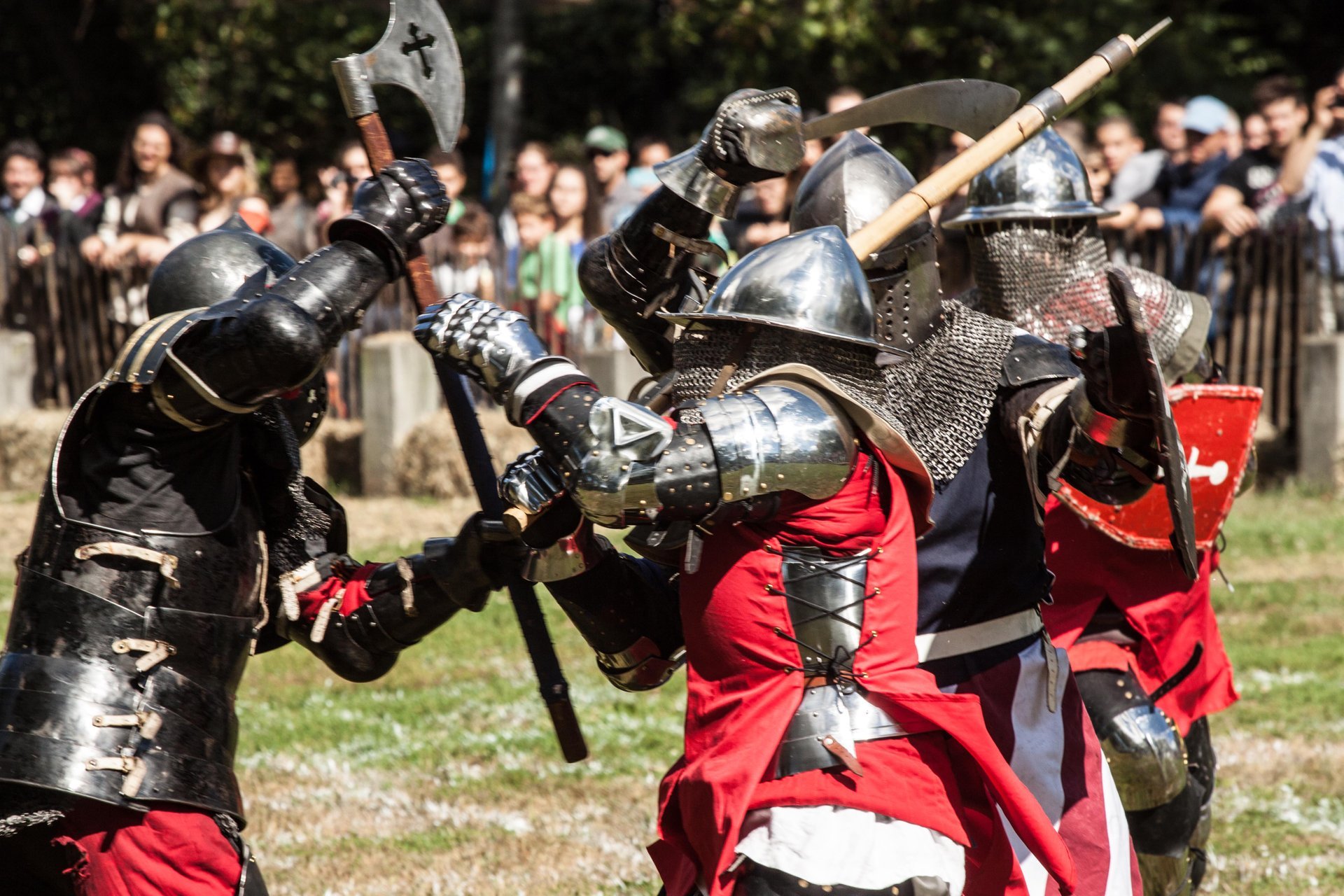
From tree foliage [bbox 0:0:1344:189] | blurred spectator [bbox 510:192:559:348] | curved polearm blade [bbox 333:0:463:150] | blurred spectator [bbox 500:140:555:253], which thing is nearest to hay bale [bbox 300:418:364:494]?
blurred spectator [bbox 510:192:559:348]

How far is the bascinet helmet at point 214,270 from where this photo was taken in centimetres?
314

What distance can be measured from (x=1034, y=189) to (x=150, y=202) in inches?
271

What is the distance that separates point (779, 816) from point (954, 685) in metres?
0.61

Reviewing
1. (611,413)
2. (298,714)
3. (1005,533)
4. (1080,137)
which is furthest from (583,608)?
(1080,137)

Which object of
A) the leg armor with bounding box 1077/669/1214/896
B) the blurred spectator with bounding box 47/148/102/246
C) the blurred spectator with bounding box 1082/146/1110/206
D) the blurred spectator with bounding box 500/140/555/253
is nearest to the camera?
the leg armor with bounding box 1077/669/1214/896

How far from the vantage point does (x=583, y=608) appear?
315 cm

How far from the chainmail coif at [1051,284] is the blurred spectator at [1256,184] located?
528cm

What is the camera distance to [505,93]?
48.4ft

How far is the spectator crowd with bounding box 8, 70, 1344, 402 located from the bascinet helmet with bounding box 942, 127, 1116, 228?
4181 millimetres

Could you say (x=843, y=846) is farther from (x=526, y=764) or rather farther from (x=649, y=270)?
(x=526, y=764)

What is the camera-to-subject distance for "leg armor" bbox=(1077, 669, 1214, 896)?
3.76 meters

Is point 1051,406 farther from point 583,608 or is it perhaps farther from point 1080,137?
point 1080,137

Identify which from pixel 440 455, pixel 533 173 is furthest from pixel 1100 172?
pixel 440 455

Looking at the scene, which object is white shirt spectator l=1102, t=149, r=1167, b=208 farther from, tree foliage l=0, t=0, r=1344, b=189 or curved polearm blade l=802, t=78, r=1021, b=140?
curved polearm blade l=802, t=78, r=1021, b=140
